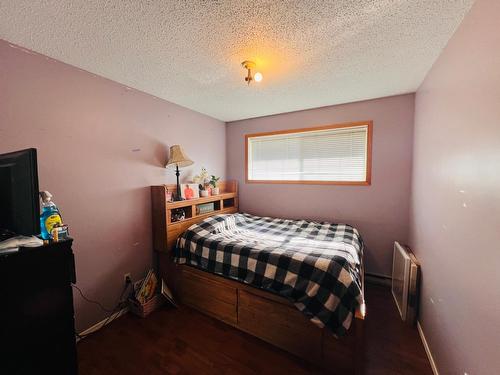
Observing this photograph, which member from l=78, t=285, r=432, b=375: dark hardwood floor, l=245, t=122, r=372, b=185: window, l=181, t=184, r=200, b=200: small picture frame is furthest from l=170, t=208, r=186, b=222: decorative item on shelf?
l=245, t=122, r=372, b=185: window

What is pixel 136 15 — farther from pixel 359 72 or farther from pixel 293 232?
pixel 293 232

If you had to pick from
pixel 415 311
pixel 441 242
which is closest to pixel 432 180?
pixel 441 242

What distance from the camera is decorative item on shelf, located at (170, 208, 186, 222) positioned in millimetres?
2297

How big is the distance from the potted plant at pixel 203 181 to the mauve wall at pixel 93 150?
1.50 ft

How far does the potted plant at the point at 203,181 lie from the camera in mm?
2796

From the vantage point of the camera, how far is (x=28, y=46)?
1436mm

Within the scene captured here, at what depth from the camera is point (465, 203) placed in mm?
1114

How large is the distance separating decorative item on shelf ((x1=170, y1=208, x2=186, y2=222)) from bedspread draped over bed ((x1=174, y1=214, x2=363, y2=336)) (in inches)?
9.4

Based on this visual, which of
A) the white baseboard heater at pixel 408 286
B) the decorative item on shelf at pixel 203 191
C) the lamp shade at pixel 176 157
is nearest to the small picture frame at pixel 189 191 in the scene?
the decorative item on shelf at pixel 203 191

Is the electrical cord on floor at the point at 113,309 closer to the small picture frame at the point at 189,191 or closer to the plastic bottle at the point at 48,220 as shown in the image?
the plastic bottle at the point at 48,220

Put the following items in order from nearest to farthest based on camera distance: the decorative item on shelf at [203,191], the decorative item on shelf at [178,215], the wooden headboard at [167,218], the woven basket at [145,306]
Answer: the woven basket at [145,306] → the wooden headboard at [167,218] → the decorative item on shelf at [178,215] → the decorative item on shelf at [203,191]

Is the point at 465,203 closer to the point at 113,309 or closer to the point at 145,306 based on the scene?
the point at 145,306

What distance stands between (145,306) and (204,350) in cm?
79

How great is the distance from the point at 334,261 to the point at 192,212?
167cm
